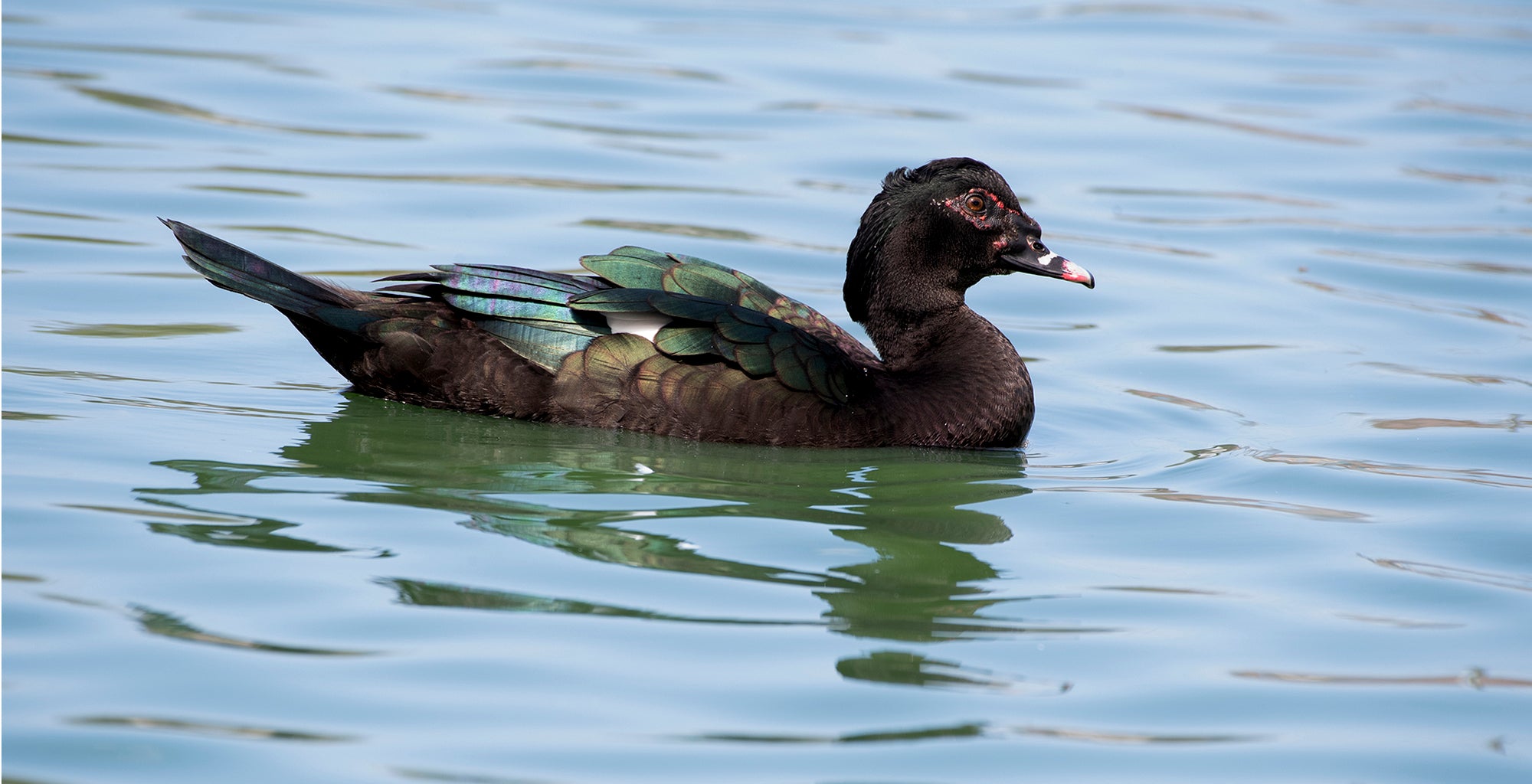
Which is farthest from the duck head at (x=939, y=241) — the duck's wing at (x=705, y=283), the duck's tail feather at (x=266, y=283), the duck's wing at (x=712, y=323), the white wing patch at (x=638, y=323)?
the duck's tail feather at (x=266, y=283)

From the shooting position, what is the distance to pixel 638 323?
7230mm

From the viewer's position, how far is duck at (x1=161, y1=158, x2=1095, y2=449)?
720 cm

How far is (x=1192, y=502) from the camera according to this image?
6.92 m

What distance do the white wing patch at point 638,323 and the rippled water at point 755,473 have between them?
18.2 inches

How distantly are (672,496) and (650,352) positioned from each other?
0.92m

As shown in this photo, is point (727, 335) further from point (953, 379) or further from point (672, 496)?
point (953, 379)

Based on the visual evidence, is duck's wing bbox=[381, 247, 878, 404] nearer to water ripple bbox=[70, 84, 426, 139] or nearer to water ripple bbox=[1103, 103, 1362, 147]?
water ripple bbox=[70, 84, 426, 139]

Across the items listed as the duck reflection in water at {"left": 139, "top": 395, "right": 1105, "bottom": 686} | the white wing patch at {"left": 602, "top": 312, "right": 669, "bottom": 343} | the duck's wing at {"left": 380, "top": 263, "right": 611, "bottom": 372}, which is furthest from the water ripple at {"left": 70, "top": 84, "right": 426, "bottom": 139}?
the white wing patch at {"left": 602, "top": 312, "right": 669, "bottom": 343}

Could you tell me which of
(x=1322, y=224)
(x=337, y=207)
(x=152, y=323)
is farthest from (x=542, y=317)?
(x=1322, y=224)

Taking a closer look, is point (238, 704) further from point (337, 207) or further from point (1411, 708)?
point (337, 207)

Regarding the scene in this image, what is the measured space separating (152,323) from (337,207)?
264cm

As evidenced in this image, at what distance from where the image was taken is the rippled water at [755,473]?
4703 millimetres

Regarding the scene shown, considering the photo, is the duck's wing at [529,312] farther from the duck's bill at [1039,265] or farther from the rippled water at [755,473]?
the duck's bill at [1039,265]

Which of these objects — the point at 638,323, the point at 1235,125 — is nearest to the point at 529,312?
the point at 638,323
